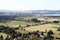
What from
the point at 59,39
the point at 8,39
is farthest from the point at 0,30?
the point at 59,39

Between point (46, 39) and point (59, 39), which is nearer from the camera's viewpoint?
point (46, 39)

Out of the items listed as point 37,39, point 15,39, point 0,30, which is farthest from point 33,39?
point 0,30

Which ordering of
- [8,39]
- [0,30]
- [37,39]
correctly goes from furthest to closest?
1. [0,30]
2. [8,39]
3. [37,39]

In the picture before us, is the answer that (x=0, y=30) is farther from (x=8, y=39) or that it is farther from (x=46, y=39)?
(x=46, y=39)

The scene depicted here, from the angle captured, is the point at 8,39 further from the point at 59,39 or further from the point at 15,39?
the point at 59,39

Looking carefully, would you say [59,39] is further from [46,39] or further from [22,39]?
[22,39]

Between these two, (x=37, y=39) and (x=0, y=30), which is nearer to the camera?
(x=37, y=39)

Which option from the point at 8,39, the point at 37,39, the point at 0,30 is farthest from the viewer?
the point at 0,30
